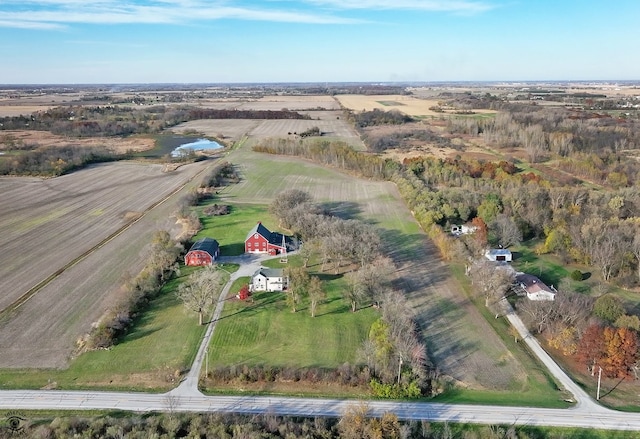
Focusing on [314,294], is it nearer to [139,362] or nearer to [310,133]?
[139,362]

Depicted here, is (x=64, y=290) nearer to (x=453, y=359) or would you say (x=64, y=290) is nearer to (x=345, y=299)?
(x=345, y=299)

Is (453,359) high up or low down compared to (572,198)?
down

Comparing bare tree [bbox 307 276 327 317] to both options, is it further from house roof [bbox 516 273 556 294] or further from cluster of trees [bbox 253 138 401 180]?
cluster of trees [bbox 253 138 401 180]

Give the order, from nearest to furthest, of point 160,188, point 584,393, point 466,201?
1. point 584,393
2. point 466,201
3. point 160,188

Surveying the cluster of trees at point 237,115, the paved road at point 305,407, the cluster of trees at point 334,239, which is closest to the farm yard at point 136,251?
the paved road at point 305,407

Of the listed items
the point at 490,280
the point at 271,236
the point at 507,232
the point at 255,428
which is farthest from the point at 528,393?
the point at 271,236

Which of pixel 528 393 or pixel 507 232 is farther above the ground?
pixel 507 232

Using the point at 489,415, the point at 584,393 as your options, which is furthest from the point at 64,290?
the point at 584,393

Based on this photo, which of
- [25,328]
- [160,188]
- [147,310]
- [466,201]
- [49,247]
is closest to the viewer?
[25,328]
